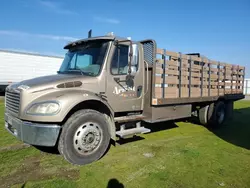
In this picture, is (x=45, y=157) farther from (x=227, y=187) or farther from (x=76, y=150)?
(x=227, y=187)

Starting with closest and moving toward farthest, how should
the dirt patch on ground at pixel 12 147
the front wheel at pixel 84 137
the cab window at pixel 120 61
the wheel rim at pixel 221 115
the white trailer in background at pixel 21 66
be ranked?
1. the front wheel at pixel 84 137
2. the cab window at pixel 120 61
3. the dirt patch on ground at pixel 12 147
4. the wheel rim at pixel 221 115
5. the white trailer in background at pixel 21 66

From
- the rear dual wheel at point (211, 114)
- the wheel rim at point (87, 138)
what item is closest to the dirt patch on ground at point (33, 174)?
the wheel rim at point (87, 138)

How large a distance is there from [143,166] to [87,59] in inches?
104

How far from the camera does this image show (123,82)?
16.3 feet

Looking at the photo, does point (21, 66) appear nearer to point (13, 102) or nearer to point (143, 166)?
point (13, 102)

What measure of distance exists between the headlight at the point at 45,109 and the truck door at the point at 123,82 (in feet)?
4.28

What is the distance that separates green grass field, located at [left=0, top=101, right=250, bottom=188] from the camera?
11.5ft

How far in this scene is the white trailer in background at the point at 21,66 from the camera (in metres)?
17.8

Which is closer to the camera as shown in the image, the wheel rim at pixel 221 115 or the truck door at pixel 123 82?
the truck door at pixel 123 82

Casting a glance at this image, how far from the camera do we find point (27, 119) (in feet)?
12.5

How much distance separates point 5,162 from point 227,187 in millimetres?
4091

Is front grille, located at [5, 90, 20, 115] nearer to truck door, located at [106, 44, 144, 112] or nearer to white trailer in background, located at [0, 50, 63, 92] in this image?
truck door, located at [106, 44, 144, 112]

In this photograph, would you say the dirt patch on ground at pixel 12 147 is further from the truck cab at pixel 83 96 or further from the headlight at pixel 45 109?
the headlight at pixel 45 109

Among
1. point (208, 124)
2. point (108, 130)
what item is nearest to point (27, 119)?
point (108, 130)
